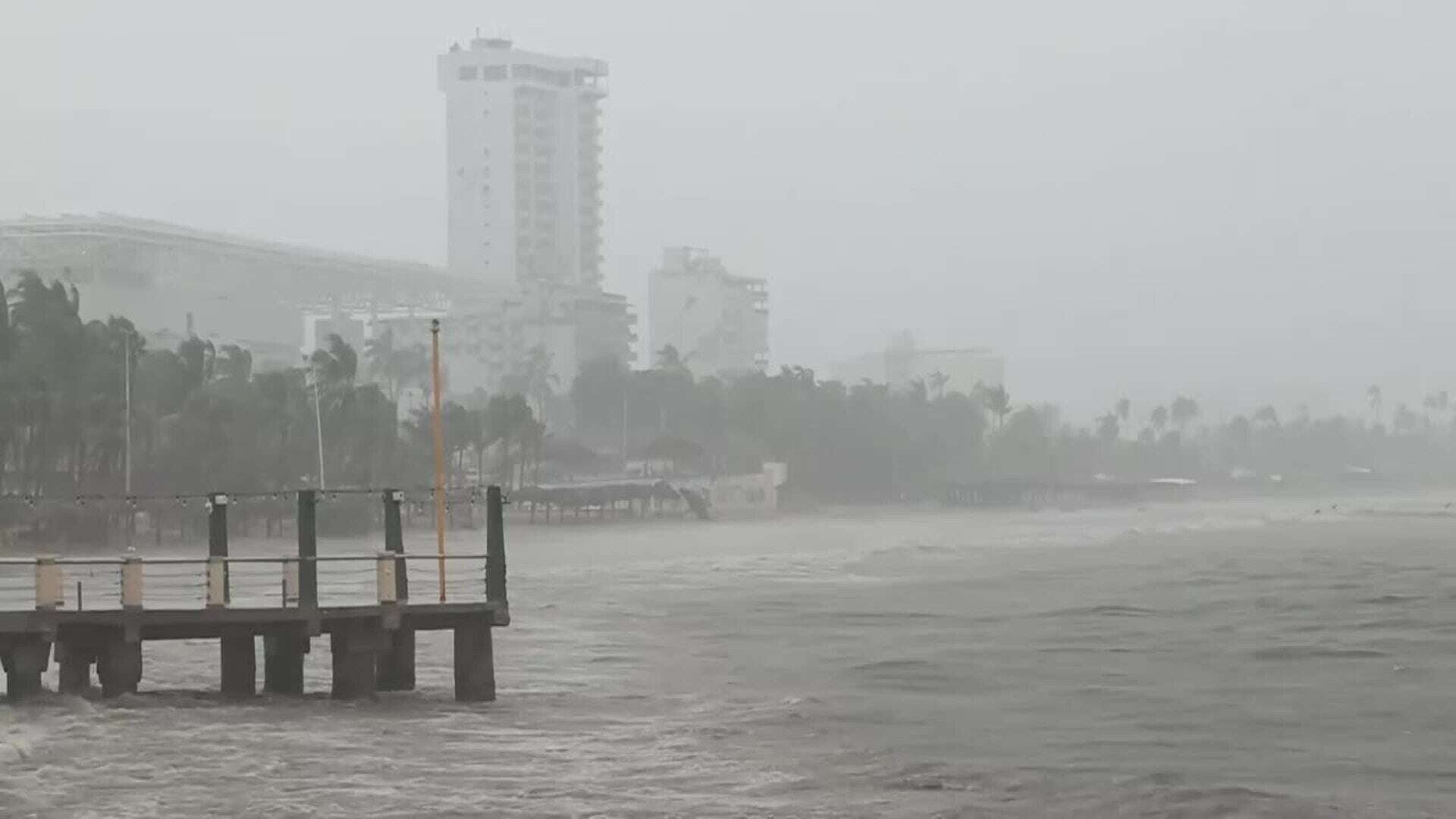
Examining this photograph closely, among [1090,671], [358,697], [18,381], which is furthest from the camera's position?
[18,381]

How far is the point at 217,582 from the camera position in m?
33.1

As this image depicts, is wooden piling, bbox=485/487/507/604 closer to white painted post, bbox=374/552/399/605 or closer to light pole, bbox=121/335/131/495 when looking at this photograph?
white painted post, bbox=374/552/399/605

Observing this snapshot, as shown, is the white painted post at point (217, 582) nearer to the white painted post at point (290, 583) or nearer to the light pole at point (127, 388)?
the white painted post at point (290, 583)

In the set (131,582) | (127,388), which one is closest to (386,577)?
(131,582)

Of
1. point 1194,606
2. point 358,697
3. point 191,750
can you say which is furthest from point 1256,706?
point 1194,606

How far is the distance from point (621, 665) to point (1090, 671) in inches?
Answer: 365

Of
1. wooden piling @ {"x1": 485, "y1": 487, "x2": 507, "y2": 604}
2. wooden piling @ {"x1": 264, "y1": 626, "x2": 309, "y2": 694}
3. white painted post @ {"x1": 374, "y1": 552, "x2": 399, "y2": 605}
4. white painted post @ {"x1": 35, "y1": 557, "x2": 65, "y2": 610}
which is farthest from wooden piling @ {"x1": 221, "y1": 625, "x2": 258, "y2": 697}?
wooden piling @ {"x1": 485, "y1": 487, "x2": 507, "y2": 604}

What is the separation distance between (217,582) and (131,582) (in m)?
1.27

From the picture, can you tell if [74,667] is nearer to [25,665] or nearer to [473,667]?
[25,665]

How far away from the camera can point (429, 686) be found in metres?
37.4

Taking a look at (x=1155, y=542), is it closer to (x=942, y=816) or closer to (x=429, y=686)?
(x=429, y=686)

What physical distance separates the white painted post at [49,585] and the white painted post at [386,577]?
15.1 feet

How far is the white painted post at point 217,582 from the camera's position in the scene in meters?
33.0

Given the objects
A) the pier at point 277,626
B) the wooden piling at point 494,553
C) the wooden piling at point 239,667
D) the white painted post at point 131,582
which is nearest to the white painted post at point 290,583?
the pier at point 277,626
